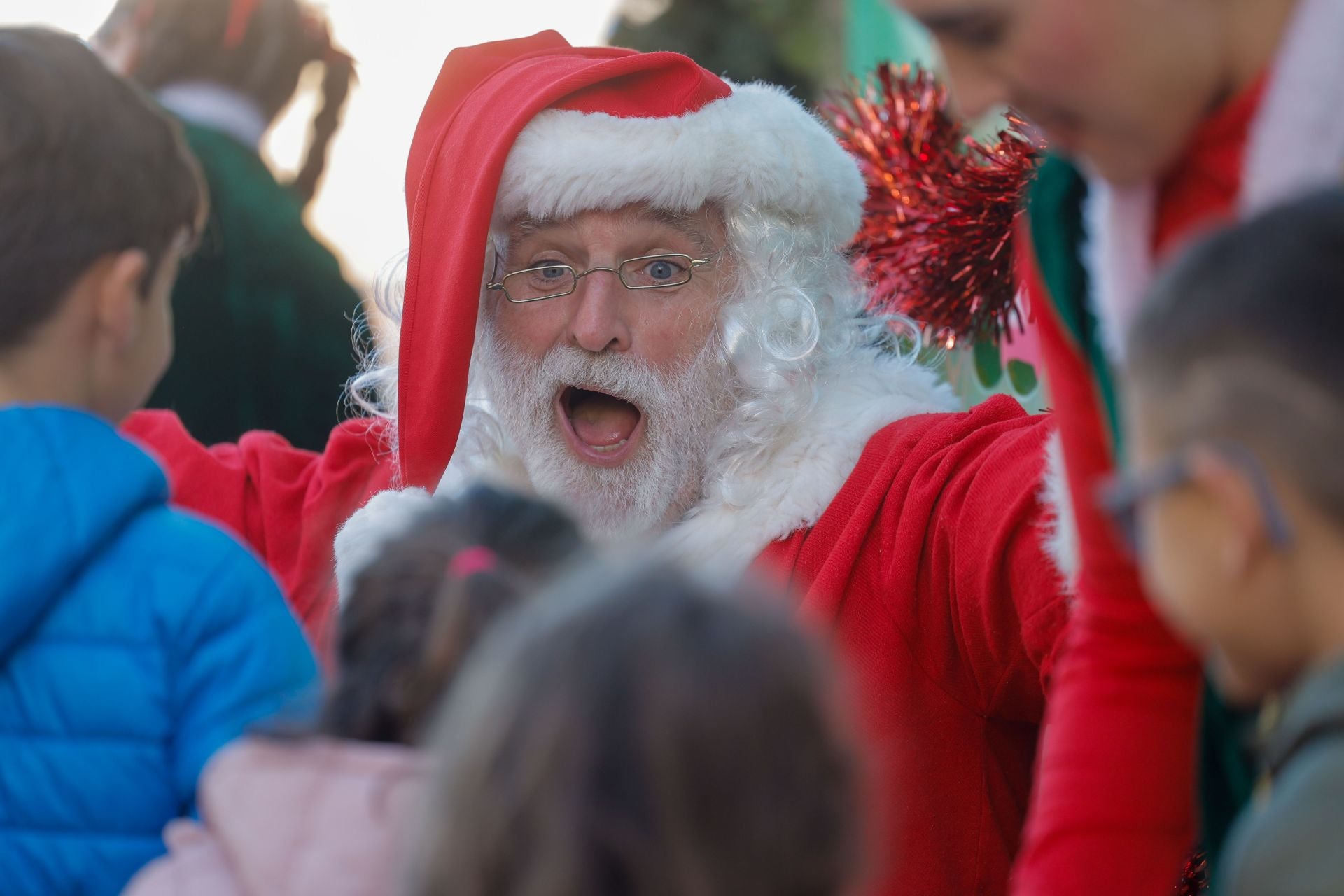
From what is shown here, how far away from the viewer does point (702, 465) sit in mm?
2654

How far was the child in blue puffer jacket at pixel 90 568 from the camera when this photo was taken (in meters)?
1.44

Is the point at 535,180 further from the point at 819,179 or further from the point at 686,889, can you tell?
the point at 686,889

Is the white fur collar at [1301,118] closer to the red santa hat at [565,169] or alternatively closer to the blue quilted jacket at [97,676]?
the blue quilted jacket at [97,676]

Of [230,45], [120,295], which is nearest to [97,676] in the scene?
[120,295]

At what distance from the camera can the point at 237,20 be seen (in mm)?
3309

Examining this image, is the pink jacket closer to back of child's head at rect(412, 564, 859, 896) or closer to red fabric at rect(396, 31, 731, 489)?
back of child's head at rect(412, 564, 859, 896)

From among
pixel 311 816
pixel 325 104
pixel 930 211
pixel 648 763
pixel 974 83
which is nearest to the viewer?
pixel 648 763

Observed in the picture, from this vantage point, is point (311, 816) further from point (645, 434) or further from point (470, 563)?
point (645, 434)

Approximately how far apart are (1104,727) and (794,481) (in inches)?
44.4

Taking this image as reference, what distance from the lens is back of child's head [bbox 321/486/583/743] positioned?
3.77ft

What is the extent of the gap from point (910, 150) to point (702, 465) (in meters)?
0.66

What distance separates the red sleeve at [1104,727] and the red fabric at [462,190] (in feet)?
4.52

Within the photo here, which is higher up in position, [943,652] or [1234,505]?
[1234,505]

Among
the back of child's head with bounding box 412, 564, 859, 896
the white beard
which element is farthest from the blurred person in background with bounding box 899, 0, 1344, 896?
the white beard
